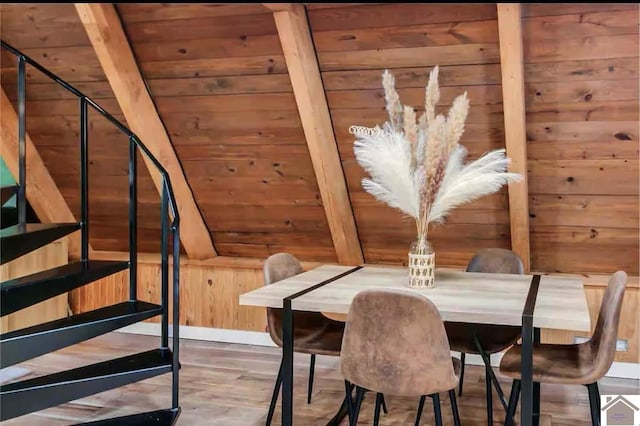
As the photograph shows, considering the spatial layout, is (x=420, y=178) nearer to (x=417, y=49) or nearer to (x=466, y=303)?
(x=466, y=303)

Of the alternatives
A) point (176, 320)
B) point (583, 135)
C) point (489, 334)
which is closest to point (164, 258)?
point (176, 320)

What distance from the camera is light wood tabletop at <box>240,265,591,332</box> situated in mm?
2254

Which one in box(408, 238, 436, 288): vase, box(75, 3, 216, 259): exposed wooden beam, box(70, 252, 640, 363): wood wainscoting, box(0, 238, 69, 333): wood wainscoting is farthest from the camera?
box(70, 252, 640, 363): wood wainscoting

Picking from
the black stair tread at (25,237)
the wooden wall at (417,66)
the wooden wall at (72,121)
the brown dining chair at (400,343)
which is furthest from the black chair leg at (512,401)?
the wooden wall at (72,121)

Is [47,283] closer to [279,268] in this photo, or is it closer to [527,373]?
Answer: [279,268]

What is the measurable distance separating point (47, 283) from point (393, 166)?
1598mm

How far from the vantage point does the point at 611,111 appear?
324cm

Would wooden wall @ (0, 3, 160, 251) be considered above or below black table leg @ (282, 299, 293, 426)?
above

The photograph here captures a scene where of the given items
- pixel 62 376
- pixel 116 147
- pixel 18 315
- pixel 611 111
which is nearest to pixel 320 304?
pixel 62 376

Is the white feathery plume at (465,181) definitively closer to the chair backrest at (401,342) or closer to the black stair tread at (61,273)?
the chair backrest at (401,342)

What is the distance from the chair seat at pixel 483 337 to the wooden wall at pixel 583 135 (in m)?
0.98

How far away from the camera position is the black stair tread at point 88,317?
2.61 m

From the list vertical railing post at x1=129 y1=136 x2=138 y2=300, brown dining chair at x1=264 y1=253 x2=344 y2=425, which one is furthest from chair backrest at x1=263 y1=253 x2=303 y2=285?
vertical railing post at x1=129 y1=136 x2=138 y2=300

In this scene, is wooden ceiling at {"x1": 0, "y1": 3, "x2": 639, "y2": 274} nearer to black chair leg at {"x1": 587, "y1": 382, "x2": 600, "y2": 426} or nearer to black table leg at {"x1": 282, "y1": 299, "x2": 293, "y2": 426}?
black chair leg at {"x1": 587, "y1": 382, "x2": 600, "y2": 426}
